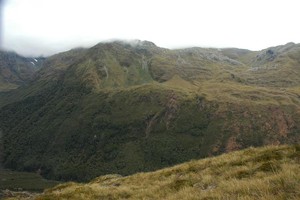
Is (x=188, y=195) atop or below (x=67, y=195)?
atop

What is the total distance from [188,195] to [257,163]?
22.6ft

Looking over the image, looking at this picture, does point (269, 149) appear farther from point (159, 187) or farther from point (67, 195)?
point (67, 195)

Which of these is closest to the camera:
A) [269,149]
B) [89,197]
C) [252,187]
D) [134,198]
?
[252,187]

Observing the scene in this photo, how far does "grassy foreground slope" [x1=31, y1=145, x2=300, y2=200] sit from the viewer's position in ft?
47.2

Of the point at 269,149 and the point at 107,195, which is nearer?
the point at 107,195

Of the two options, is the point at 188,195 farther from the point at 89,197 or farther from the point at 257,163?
the point at 89,197

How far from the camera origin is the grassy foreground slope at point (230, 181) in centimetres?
1440

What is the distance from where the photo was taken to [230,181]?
59.2 feet

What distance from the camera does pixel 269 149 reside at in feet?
85.8

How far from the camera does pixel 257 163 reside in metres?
22.6

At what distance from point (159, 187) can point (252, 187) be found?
828 centimetres

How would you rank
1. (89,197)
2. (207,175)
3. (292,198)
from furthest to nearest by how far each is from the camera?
(89,197) < (207,175) < (292,198)

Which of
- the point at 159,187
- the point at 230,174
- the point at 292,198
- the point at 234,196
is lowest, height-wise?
the point at 159,187

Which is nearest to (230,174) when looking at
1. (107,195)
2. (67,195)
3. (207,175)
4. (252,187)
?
(207,175)
